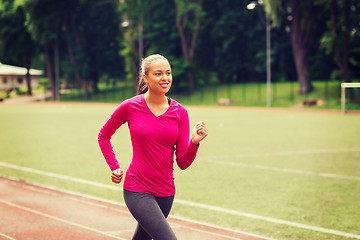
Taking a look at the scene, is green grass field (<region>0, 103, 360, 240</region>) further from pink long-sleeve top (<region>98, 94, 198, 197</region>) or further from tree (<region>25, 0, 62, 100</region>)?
tree (<region>25, 0, 62, 100</region>)

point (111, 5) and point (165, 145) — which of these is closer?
point (165, 145)

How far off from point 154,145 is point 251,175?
6.53 meters

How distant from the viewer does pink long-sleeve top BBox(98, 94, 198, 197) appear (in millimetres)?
3430

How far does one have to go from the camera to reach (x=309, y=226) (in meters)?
6.11

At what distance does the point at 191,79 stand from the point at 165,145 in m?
46.2

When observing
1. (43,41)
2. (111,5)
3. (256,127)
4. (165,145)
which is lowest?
(256,127)

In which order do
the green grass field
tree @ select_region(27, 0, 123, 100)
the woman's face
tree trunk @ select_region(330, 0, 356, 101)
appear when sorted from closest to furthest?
1. the woman's face
2. the green grass field
3. tree trunk @ select_region(330, 0, 356, 101)
4. tree @ select_region(27, 0, 123, 100)

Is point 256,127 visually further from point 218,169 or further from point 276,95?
point 276,95

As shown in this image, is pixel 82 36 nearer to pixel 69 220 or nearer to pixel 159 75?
pixel 69 220

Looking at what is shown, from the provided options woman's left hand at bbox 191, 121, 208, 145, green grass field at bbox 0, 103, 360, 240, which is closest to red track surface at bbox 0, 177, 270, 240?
green grass field at bbox 0, 103, 360, 240

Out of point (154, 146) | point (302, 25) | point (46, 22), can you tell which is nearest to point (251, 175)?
point (154, 146)

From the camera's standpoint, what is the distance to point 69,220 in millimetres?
6305

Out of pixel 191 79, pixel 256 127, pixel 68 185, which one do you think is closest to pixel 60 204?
pixel 68 185

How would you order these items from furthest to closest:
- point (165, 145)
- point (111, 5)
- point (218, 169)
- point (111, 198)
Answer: point (111, 5), point (218, 169), point (111, 198), point (165, 145)
